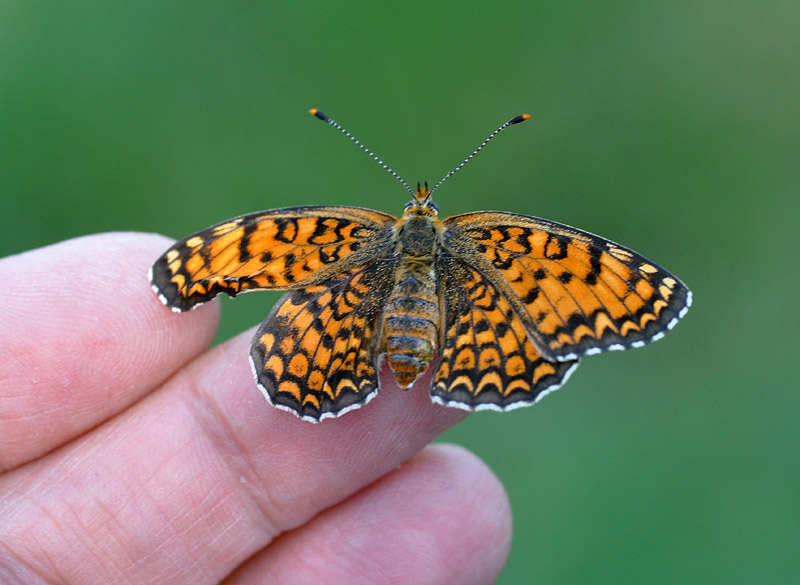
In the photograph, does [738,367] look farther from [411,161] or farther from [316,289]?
[316,289]

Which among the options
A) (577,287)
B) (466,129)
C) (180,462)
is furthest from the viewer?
(466,129)

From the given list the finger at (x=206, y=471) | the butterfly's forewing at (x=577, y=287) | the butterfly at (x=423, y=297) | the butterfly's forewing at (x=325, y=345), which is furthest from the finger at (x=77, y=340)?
the butterfly's forewing at (x=577, y=287)

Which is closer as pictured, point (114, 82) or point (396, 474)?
point (396, 474)

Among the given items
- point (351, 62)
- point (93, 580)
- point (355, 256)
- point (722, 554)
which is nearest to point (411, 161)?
point (351, 62)

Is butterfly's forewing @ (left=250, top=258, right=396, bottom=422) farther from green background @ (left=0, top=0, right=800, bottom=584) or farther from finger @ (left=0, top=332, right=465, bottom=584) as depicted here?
green background @ (left=0, top=0, right=800, bottom=584)

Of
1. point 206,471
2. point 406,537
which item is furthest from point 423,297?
point 206,471

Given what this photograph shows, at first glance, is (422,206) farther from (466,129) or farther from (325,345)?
(466,129)

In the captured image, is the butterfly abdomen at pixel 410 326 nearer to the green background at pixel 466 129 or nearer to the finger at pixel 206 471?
the finger at pixel 206 471
